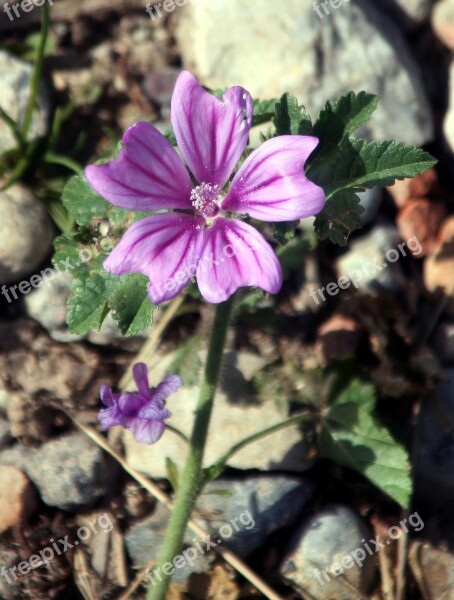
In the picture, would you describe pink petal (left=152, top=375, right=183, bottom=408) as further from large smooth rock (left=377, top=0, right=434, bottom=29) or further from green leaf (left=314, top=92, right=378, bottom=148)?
large smooth rock (left=377, top=0, right=434, bottom=29)

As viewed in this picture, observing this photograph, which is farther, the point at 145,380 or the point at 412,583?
the point at 412,583

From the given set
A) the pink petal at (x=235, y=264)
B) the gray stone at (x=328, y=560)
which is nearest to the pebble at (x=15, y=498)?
the gray stone at (x=328, y=560)

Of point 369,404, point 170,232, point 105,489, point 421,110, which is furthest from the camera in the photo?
point 421,110

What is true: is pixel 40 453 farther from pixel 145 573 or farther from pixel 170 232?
pixel 170 232

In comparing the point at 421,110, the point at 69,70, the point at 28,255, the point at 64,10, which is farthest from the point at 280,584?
the point at 64,10

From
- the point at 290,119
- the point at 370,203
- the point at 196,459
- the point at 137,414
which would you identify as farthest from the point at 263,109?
the point at 196,459
